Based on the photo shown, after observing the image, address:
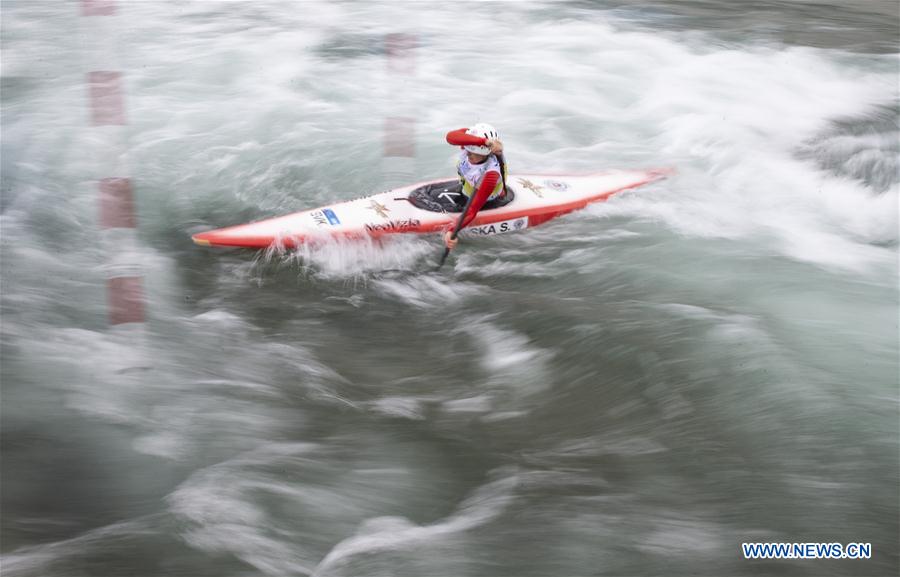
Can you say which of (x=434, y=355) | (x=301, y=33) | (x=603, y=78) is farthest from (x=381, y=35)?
(x=434, y=355)

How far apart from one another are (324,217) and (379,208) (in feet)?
1.21

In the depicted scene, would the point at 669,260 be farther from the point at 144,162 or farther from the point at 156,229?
the point at 144,162

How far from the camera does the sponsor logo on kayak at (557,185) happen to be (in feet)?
22.7

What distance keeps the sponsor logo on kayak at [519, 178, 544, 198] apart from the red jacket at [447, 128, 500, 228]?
673 mm

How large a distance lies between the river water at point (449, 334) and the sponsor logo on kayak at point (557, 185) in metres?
0.32

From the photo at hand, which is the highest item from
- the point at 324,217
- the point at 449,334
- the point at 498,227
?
the point at 324,217

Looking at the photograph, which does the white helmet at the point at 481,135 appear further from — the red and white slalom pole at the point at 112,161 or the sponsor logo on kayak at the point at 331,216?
the red and white slalom pole at the point at 112,161

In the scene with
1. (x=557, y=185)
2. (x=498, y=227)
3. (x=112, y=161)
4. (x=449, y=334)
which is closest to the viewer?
(x=112, y=161)

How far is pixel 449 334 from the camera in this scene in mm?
5484

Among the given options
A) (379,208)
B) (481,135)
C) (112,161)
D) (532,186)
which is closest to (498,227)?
(532,186)

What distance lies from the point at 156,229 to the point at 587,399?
3593 millimetres

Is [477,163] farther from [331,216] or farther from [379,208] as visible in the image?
[331,216]

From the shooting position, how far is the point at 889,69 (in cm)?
1041

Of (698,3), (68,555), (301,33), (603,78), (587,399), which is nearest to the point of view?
(68,555)
